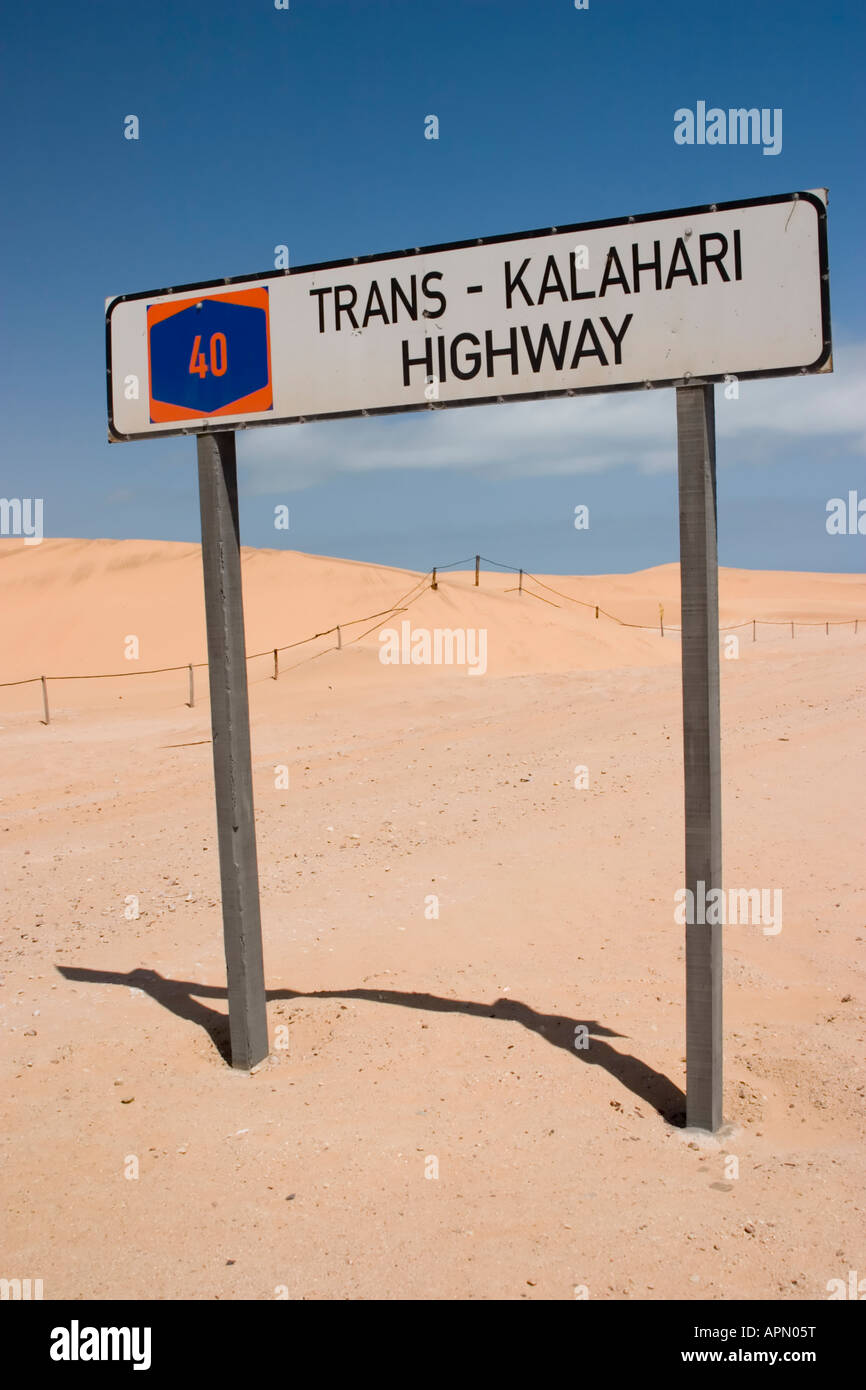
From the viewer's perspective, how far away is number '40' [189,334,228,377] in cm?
441

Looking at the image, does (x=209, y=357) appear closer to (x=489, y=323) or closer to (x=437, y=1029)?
(x=489, y=323)

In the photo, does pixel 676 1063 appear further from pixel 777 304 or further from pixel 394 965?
pixel 777 304

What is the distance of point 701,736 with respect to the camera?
3.75 meters

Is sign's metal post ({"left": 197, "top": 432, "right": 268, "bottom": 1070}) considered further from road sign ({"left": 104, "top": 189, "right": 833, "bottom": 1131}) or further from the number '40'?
the number '40'

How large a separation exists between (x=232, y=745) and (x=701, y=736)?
1.95m

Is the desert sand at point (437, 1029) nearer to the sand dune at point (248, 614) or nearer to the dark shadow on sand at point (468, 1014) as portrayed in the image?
the dark shadow on sand at point (468, 1014)

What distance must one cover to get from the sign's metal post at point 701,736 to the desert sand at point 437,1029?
11.5 inches

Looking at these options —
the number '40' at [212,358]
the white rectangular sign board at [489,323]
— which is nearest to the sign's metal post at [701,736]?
the white rectangular sign board at [489,323]

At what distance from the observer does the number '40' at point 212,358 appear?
14.5ft

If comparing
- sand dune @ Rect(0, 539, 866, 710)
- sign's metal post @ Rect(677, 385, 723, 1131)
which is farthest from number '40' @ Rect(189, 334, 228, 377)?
sand dune @ Rect(0, 539, 866, 710)

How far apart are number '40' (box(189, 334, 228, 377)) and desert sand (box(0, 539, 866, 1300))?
2.96 metres

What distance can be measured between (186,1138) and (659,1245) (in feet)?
5.75
